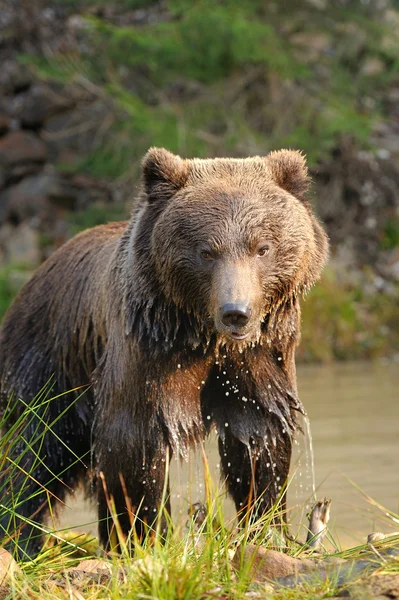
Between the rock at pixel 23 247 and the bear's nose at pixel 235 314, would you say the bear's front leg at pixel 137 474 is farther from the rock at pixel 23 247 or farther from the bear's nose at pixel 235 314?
the rock at pixel 23 247

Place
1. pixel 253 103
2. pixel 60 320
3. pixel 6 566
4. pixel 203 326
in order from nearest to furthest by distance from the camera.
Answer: pixel 6 566
pixel 203 326
pixel 60 320
pixel 253 103

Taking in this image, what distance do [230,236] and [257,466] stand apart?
4.10ft

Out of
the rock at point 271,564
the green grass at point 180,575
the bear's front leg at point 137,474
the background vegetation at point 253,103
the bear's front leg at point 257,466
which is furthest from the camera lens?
the background vegetation at point 253,103

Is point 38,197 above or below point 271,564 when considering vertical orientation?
above

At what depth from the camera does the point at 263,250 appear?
455cm

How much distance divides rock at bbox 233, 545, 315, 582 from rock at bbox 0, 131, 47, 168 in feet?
56.6

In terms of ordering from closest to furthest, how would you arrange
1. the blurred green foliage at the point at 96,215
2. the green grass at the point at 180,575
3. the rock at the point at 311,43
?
the green grass at the point at 180,575 → the blurred green foliage at the point at 96,215 → the rock at the point at 311,43

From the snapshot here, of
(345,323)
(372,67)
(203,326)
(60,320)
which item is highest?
(372,67)

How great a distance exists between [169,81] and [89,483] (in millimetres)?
14311

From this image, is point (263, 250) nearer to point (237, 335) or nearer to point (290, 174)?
point (237, 335)

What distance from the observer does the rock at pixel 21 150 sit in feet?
65.9

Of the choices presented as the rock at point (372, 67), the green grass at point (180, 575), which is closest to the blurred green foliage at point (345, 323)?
the rock at point (372, 67)

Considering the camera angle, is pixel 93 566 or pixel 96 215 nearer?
pixel 93 566

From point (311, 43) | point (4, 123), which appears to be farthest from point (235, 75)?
point (4, 123)
